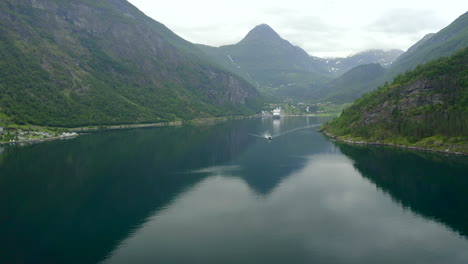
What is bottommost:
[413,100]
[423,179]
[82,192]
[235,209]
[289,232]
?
[289,232]

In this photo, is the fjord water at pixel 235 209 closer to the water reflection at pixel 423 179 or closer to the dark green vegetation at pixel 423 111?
the water reflection at pixel 423 179

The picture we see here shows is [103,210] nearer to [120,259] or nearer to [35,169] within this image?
[120,259]

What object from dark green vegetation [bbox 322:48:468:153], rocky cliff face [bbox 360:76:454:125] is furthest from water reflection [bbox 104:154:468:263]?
rocky cliff face [bbox 360:76:454:125]

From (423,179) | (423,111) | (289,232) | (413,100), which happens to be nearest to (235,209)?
(289,232)

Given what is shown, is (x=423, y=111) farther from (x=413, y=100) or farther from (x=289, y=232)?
(x=289, y=232)

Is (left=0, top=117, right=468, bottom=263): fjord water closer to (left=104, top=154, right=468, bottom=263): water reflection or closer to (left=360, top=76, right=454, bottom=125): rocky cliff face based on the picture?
(left=104, top=154, right=468, bottom=263): water reflection

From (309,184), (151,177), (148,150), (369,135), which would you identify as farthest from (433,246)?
(148,150)

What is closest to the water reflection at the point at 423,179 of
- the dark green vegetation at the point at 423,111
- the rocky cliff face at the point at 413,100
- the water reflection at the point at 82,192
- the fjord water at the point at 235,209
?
the fjord water at the point at 235,209
